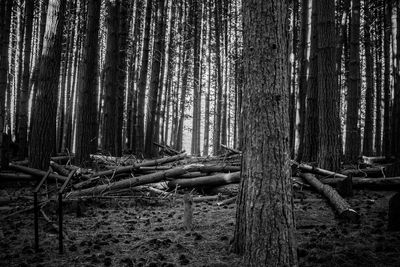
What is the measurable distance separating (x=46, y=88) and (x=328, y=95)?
6204 mm

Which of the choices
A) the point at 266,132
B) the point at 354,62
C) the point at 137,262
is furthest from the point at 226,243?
the point at 354,62

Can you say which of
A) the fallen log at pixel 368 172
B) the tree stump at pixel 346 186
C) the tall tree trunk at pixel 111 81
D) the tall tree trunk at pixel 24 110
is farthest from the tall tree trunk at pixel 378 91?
the tall tree trunk at pixel 24 110

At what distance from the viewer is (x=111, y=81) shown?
10.7 m

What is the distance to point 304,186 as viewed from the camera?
606cm

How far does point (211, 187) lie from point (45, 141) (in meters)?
3.88

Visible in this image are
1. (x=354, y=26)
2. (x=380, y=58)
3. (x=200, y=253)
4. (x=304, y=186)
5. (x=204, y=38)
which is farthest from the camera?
(x=204, y=38)

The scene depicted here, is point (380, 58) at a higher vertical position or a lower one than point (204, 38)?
lower

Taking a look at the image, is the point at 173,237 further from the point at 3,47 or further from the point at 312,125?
the point at 3,47

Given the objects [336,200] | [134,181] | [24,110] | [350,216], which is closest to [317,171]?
[336,200]

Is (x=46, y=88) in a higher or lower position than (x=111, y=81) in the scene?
lower

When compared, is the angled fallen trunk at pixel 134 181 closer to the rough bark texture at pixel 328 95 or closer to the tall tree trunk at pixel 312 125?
the rough bark texture at pixel 328 95

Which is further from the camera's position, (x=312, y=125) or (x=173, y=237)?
(x=312, y=125)

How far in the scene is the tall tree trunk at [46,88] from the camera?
22.1 feet

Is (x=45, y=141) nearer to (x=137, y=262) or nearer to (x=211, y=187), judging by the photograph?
(x=211, y=187)
